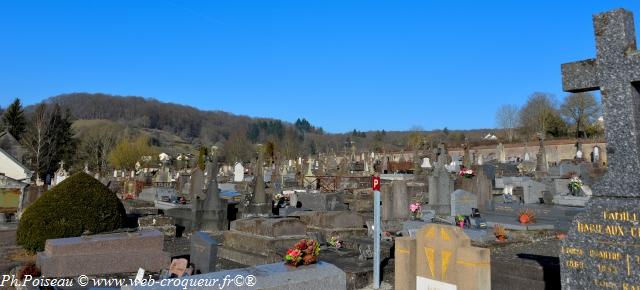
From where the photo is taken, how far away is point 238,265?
30.3ft

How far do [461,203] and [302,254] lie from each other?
884cm

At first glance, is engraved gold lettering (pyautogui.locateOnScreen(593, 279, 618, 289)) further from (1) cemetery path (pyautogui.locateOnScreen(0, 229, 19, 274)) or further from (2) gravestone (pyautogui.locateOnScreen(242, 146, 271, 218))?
(2) gravestone (pyautogui.locateOnScreen(242, 146, 271, 218))

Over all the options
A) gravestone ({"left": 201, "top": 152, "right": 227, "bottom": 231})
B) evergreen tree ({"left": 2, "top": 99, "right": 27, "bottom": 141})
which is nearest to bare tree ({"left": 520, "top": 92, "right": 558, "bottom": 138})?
gravestone ({"left": 201, "top": 152, "right": 227, "bottom": 231})

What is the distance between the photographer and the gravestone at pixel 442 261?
4.79m

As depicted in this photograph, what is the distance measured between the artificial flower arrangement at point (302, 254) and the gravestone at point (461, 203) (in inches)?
336

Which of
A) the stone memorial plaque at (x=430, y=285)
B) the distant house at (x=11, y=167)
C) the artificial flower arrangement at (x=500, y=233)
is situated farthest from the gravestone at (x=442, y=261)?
the distant house at (x=11, y=167)

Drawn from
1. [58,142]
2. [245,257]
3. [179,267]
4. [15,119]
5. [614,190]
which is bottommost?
[245,257]

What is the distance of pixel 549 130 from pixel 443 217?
55326 millimetres

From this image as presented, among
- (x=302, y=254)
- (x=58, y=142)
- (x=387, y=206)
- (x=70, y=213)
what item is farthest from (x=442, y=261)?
(x=58, y=142)

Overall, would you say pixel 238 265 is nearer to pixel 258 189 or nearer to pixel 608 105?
pixel 258 189

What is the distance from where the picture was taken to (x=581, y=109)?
59.8m

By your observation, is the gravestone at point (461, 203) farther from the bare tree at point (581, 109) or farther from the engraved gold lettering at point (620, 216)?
the bare tree at point (581, 109)

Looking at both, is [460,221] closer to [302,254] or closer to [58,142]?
[302,254]

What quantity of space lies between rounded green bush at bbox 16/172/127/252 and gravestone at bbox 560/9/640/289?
9.96 metres
